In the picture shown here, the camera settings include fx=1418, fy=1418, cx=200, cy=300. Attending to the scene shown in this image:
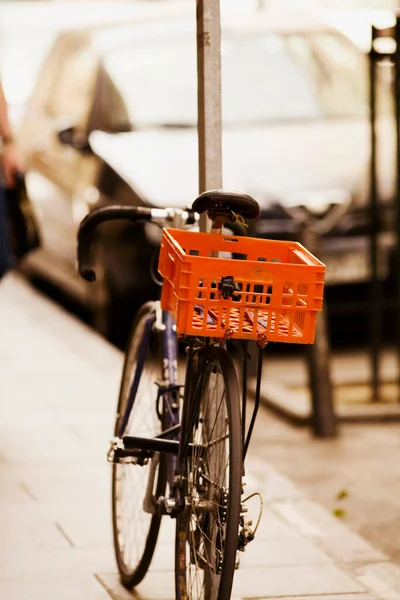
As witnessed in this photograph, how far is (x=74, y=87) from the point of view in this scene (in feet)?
34.1

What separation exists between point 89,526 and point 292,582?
93 cm

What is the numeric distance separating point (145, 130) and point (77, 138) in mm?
488

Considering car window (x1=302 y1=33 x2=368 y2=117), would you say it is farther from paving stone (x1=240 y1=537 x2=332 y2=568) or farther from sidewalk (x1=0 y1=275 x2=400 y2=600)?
paving stone (x1=240 y1=537 x2=332 y2=568)

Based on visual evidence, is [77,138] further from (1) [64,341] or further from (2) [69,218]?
(1) [64,341]

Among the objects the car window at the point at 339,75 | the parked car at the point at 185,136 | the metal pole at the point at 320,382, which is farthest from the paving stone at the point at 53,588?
the car window at the point at 339,75

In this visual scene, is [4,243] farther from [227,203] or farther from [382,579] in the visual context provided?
[227,203]

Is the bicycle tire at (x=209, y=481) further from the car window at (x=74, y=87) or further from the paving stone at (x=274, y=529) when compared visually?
the car window at (x=74, y=87)

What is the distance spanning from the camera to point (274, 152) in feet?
29.7

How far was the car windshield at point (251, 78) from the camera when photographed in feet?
30.8

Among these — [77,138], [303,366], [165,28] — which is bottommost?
[303,366]

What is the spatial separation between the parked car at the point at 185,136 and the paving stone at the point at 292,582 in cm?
391

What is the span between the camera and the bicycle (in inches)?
134

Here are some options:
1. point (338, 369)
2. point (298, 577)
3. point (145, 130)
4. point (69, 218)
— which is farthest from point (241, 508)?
point (69, 218)

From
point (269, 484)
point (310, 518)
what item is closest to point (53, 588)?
point (310, 518)
